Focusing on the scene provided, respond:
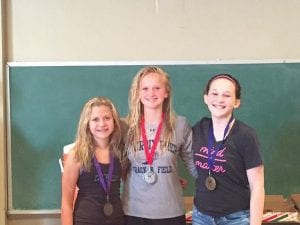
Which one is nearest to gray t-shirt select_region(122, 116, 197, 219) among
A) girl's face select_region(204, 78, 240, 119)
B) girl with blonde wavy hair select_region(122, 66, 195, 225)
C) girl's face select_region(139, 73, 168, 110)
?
girl with blonde wavy hair select_region(122, 66, 195, 225)

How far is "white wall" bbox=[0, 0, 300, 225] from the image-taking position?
10.7ft

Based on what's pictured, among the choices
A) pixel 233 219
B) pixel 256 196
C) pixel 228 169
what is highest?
pixel 228 169

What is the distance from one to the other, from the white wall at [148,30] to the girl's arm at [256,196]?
1.42 m

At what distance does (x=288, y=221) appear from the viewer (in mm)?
2932

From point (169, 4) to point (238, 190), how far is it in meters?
1.64

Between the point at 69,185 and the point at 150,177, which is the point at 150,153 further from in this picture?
the point at 69,185

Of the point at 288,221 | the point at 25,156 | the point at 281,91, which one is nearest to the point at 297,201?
the point at 288,221

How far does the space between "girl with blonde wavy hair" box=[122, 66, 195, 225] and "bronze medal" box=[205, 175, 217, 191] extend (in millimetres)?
204

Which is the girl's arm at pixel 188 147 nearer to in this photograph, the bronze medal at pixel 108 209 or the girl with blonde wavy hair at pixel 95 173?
the girl with blonde wavy hair at pixel 95 173

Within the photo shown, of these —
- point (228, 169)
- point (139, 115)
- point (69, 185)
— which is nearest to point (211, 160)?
point (228, 169)

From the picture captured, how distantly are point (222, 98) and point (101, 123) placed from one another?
1.96 ft

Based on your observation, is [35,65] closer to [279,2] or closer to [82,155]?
[82,155]

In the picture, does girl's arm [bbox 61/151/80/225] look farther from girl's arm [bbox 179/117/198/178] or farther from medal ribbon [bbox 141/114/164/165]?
girl's arm [bbox 179/117/198/178]

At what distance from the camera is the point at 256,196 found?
204cm
